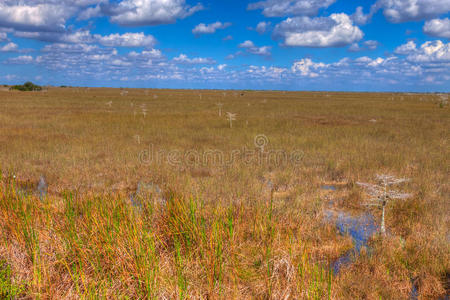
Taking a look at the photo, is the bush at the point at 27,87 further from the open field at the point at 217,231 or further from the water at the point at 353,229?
the water at the point at 353,229

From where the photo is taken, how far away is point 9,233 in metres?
4.28

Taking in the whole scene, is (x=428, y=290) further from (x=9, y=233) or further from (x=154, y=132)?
(x=154, y=132)

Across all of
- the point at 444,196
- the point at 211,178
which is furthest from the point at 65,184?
the point at 444,196

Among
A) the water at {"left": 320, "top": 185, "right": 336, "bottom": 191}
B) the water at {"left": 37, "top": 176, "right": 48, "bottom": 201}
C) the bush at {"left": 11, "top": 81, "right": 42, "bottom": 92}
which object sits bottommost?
the water at {"left": 320, "top": 185, "right": 336, "bottom": 191}

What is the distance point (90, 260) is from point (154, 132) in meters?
14.4

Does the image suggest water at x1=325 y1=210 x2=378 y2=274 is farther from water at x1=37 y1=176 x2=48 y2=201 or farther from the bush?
the bush

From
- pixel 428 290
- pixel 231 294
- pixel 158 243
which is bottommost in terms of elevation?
pixel 428 290

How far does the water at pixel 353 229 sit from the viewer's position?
4.87m

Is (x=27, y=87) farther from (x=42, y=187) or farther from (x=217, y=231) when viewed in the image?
(x=217, y=231)

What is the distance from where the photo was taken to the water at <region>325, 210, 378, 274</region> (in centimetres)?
487

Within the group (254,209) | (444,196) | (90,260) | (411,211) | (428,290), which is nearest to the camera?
(90,260)

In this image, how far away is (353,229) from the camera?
20.1ft

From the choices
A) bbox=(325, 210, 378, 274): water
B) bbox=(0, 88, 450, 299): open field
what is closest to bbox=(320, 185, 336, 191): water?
bbox=(0, 88, 450, 299): open field

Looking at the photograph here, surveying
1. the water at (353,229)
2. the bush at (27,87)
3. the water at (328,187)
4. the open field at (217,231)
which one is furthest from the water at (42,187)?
the bush at (27,87)
